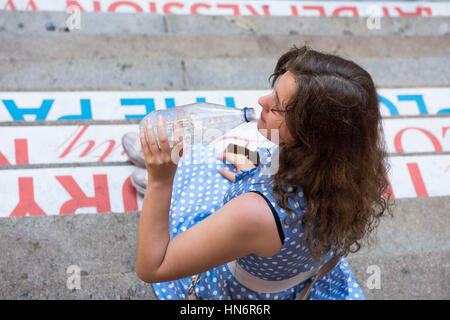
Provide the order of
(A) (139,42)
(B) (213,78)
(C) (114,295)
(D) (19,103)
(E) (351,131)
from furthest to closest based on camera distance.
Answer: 1. (A) (139,42)
2. (B) (213,78)
3. (D) (19,103)
4. (C) (114,295)
5. (E) (351,131)

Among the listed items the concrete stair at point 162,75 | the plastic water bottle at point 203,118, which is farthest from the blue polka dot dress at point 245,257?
the concrete stair at point 162,75

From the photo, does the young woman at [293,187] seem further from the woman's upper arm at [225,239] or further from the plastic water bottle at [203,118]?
the plastic water bottle at [203,118]

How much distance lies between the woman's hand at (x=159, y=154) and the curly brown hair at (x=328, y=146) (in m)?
0.32

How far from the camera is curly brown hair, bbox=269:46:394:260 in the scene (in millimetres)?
1335

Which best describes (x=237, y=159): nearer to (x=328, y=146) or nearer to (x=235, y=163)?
(x=235, y=163)

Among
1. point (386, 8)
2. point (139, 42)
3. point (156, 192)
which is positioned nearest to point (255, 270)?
point (156, 192)

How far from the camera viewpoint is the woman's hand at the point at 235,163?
7.18 feet

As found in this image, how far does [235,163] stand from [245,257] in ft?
2.48

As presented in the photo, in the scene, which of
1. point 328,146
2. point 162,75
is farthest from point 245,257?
point 162,75

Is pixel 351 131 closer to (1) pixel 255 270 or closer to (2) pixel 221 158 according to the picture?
(1) pixel 255 270

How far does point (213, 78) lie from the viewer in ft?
11.5

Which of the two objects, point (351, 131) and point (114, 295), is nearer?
point (351, 131)

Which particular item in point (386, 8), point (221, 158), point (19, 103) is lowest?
point (221, 158)

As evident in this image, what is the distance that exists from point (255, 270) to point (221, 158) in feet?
2.72
